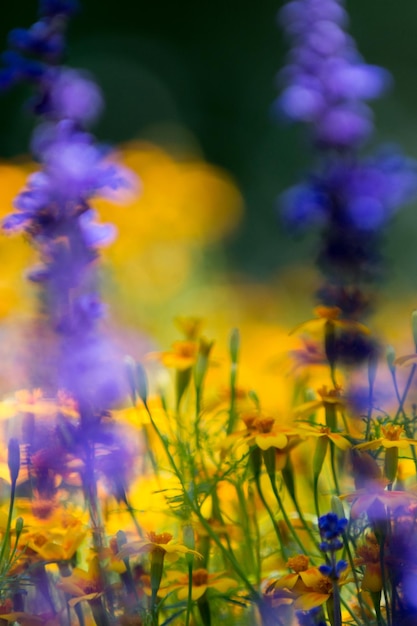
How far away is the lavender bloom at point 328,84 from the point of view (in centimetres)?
141

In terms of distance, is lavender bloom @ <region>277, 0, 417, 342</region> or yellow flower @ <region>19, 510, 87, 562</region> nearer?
yellow flower @ <region>19, 510, 87, 562</region>

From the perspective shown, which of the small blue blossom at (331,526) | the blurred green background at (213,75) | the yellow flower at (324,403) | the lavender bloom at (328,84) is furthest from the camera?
the blurred green background at (213,75)

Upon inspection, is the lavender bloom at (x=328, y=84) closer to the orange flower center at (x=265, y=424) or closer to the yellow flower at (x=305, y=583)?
the orange flower center at (x=265, y=424)

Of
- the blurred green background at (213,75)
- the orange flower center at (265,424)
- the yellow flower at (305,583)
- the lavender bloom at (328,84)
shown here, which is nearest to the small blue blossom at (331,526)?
the yellow flower at (305,583)

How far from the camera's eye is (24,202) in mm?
1138

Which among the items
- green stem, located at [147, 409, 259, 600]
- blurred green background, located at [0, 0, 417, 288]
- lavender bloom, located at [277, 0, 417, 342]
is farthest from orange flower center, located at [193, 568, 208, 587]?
blurred green background, located at [0, 0, 417, 288]

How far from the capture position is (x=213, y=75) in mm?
4922

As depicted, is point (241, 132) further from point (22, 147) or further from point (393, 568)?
point (393, 568)

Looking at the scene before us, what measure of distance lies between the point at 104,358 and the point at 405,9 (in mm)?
4372

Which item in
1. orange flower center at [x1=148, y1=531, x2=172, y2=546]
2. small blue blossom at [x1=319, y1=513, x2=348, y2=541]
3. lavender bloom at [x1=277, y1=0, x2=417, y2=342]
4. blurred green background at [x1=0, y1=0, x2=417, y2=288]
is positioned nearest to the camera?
small blue blossom at [x1=319, y1=513, x2=348, y2=541]

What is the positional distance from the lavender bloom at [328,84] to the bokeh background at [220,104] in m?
1.56

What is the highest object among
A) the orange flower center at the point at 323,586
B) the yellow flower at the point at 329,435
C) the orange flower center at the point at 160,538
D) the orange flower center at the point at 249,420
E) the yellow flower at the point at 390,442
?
the orange flower center at the point at 249,420

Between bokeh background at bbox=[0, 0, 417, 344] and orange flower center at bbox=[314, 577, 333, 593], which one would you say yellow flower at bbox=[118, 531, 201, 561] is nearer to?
orange flower center at bbox=[314, 577, 333, 593]

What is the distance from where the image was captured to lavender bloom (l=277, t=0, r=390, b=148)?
141 cm
